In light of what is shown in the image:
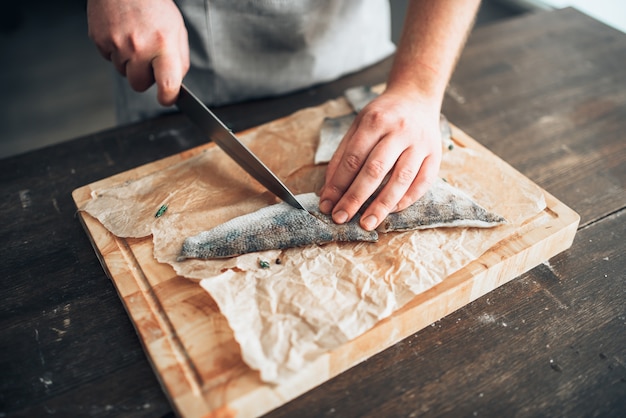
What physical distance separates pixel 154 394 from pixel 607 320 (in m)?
0.92

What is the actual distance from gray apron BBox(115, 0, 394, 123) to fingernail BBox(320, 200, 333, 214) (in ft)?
2.26

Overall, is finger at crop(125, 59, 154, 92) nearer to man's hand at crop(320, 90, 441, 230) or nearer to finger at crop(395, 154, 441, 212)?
man's hand at crop(320, 90, 441, 230)

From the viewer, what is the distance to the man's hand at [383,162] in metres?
1.18

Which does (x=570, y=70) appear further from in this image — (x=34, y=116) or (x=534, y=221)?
(x=34, y=116)

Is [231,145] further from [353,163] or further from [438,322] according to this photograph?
[438,322]

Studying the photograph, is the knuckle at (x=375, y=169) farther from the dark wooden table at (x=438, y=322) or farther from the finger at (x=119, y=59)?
the finger at (x=119, y=59)

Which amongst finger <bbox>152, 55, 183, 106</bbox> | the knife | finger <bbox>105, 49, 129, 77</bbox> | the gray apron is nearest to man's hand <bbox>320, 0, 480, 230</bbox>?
the knife

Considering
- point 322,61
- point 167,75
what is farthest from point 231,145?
point 322,61

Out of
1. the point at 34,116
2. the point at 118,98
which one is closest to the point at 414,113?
the point at 118,98

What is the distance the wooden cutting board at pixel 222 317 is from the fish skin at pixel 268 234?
8 cm

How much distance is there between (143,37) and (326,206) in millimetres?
634

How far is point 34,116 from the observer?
12.7ft

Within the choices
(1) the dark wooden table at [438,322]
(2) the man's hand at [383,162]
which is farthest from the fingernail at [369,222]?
(1) the dark wooden table at [438,322]

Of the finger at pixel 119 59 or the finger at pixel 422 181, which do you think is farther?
the finger at pixel 119 59
